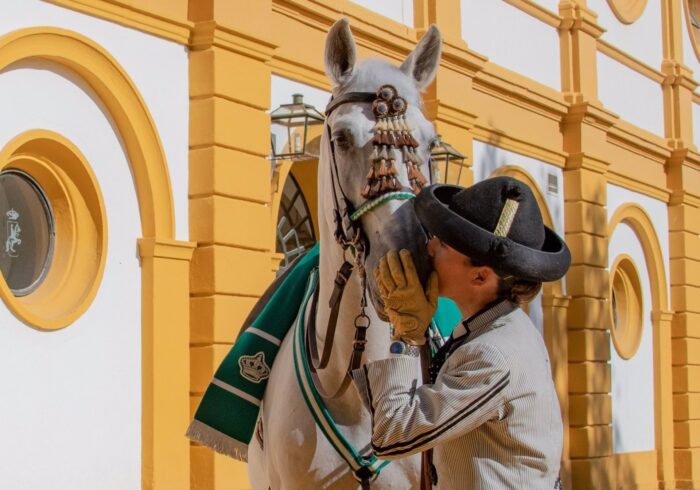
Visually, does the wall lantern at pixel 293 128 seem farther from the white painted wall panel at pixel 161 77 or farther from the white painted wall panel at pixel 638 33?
the white painted wall panel at pixel 638 33

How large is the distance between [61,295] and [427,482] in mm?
5579

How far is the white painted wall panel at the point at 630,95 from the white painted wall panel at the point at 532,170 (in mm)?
2014

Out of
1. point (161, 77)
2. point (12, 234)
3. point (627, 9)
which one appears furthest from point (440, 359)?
point (627, 9)

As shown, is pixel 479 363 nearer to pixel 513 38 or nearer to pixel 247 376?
pixel 247 376

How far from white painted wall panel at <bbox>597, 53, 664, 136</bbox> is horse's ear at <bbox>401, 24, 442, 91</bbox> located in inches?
Result: 511

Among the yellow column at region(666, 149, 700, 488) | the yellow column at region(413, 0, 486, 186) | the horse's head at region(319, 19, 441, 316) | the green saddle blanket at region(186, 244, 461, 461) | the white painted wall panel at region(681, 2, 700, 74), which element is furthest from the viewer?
the white painted wall panel at region(681, 2, 700, 74)

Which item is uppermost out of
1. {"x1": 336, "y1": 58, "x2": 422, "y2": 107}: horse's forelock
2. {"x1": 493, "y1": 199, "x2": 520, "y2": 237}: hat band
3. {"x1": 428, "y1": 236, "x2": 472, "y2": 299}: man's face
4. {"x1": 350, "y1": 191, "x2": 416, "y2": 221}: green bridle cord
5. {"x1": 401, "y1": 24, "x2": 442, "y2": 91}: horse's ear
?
{"x1": 401, "y1": 24, "x2": 442, "y2": 91}: horse's ear

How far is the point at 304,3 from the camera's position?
10914mm

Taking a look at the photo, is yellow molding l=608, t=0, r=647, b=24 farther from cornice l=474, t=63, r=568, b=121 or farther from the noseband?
the noseband

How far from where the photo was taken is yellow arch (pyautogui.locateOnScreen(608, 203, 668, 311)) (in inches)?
721

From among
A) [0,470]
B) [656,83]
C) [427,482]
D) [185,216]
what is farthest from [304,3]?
[656,83]

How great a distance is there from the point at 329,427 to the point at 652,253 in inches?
592

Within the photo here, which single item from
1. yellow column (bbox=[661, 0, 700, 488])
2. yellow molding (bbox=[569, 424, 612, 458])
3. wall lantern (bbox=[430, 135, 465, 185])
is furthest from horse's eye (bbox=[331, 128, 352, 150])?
yellow column (bbox=[661, 0, 700, 488])

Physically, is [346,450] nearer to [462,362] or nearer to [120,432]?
[462,362]
